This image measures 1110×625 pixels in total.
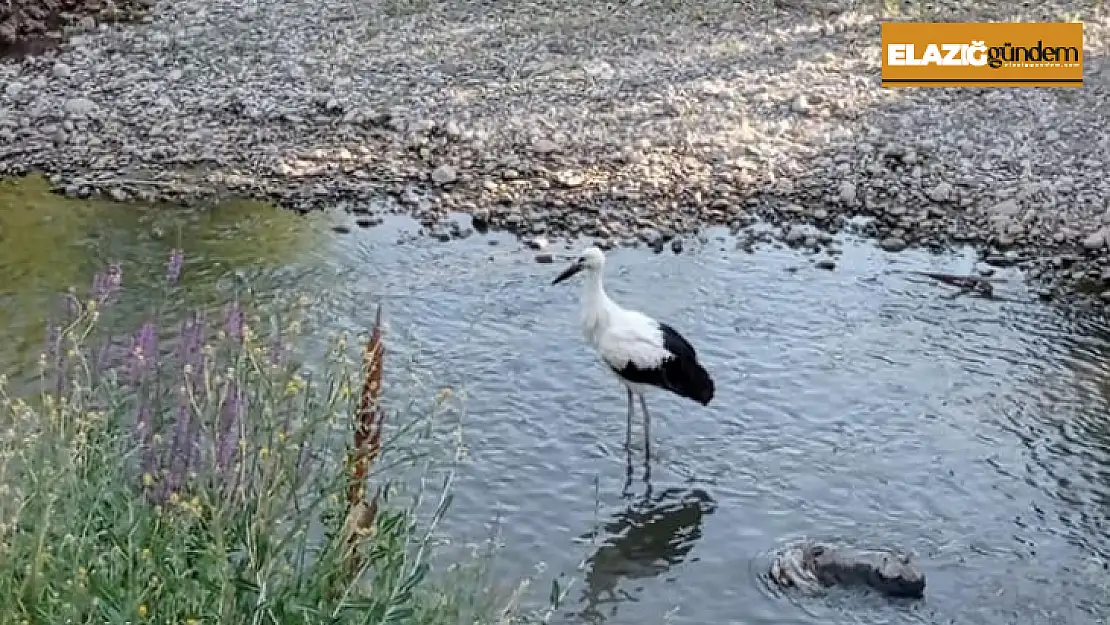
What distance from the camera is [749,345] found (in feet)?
30.7

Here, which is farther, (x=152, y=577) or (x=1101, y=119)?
(x=1101, y=119)

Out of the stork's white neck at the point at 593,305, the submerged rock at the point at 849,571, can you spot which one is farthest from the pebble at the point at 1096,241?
the submerged rock at the point at 849,571

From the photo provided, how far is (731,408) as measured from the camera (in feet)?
28.2

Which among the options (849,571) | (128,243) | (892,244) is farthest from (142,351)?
(892,244)

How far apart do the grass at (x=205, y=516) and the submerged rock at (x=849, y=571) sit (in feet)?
6.95

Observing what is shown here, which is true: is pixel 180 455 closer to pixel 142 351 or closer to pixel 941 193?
pixel 142 351

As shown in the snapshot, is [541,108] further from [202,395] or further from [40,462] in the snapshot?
[40,462]

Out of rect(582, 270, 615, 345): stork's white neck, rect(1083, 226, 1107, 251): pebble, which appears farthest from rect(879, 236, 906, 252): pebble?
rect(582, 270, 615, 345): stork's white neck

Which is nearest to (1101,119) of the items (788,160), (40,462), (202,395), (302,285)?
(788,160)

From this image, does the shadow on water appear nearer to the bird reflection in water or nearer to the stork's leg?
the bird reflection in water

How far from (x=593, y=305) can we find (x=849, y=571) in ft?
7.54

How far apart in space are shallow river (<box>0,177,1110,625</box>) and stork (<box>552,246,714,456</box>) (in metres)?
0.26

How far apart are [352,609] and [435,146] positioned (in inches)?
302

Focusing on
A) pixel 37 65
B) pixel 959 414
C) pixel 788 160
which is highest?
pixel 37 65
